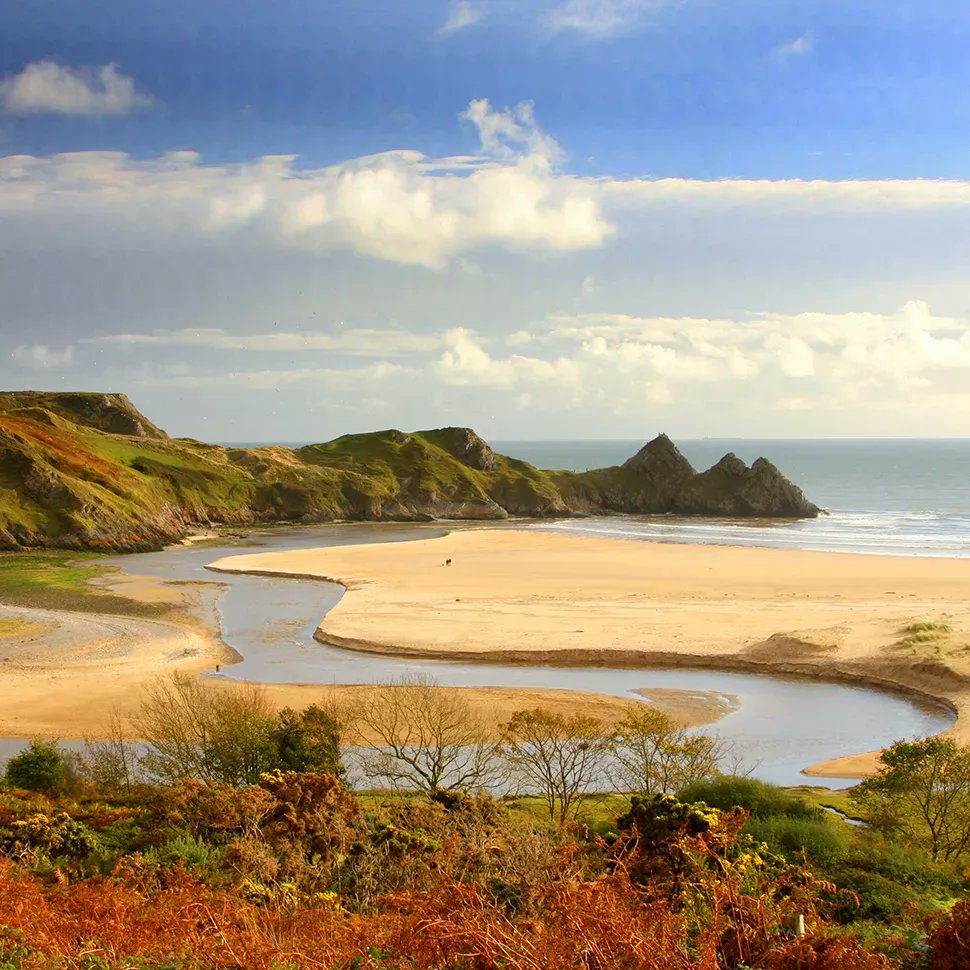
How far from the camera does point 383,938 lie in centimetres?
938

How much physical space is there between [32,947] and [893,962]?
8.34m

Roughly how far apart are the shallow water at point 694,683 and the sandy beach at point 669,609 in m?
1.35

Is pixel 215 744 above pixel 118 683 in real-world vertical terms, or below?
above

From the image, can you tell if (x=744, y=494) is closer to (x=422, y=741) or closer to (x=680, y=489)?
(x=680, y=489)

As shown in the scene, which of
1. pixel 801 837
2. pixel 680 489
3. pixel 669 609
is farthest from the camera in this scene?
pixel 680 489

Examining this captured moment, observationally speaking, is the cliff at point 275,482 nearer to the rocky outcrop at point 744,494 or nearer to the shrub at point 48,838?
the rocky outcrop at point 744,494

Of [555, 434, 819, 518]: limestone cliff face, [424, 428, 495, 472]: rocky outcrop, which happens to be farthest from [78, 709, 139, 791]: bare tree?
[424, 428, 495, 472]: rocky outcrop

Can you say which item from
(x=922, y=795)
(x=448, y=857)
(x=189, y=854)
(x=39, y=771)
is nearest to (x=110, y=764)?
(x=39, y=771)

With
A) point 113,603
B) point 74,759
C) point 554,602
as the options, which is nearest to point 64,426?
point 113,603

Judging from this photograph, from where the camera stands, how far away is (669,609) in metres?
58.6

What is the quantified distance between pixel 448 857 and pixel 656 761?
17.1 meters

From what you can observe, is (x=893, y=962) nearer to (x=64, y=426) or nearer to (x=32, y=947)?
(x=32, y=947)

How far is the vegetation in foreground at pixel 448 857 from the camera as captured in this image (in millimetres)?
8289

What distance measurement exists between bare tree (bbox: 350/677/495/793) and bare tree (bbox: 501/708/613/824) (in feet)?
3.97
